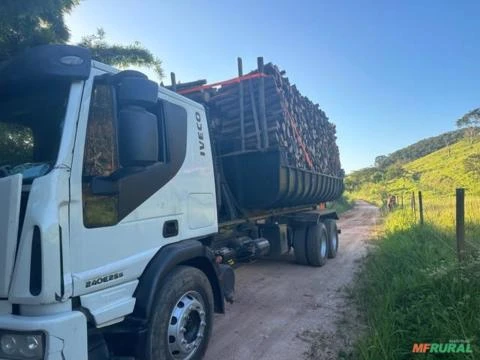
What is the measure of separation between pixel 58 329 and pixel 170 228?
1.30 m

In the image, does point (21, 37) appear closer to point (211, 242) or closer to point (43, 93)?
point (43, 93)

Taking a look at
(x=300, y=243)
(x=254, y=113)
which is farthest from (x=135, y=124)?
(x=300, y=243)

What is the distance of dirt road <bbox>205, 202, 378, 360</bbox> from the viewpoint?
387 centimetres

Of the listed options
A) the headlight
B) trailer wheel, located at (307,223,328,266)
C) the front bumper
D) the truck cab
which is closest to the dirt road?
trailer wheel, located at (307,223,328,266)

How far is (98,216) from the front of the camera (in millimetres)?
2457

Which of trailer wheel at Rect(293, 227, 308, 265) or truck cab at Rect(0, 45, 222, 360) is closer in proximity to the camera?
truck cab at Rect(0, 45, 222, 360)

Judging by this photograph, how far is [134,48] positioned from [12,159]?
234 inches

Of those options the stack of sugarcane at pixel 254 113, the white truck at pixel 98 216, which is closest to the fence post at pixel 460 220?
the stack of sugarcane at pixel 254 113

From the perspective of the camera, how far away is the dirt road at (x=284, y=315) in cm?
387

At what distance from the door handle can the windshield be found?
3.66ft

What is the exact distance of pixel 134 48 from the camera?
801 cm

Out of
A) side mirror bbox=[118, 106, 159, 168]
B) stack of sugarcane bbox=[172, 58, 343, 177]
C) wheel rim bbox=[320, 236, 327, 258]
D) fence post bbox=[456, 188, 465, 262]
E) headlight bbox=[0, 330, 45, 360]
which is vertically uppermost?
stack of sugarcane bbox=[172, 58, 343, 177]

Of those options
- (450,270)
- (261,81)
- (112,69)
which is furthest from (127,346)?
(261,81)

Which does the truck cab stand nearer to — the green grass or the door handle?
the door handle
